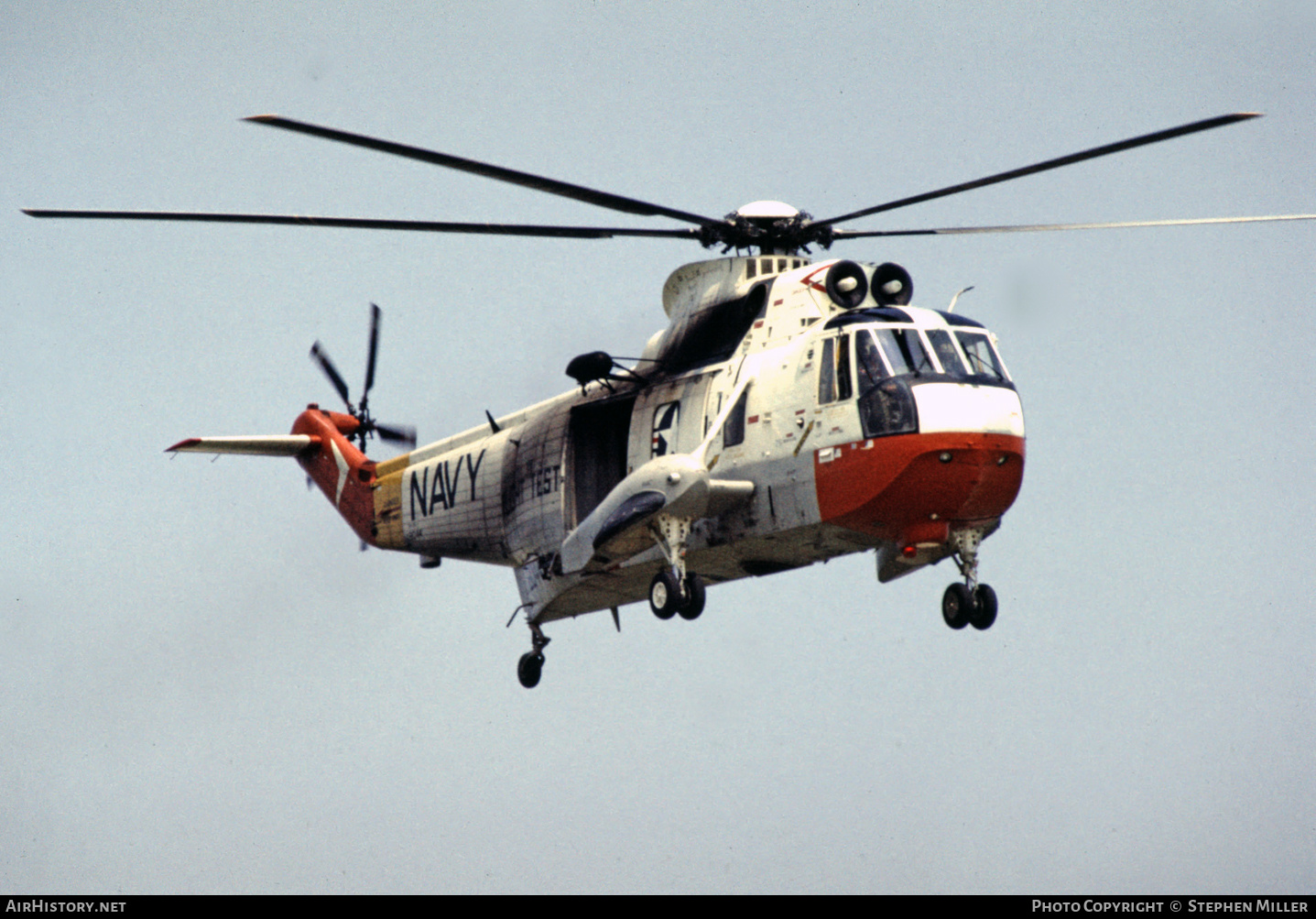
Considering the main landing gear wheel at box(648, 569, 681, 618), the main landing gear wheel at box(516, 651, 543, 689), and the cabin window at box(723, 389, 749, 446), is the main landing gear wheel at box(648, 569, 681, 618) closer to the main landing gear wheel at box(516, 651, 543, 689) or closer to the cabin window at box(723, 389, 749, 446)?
the cabin window at box(723, 389, 749, 446)

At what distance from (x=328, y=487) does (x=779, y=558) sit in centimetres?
1276

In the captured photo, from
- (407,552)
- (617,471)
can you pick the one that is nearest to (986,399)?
(617,471)

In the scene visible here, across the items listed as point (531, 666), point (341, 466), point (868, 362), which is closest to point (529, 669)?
point (531, 666)

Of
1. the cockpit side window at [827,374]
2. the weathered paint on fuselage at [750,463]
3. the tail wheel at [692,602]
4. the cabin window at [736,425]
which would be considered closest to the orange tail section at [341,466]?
the weathered paint on fuselage at [750,463]

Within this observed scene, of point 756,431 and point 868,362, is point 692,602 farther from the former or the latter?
point 868,362

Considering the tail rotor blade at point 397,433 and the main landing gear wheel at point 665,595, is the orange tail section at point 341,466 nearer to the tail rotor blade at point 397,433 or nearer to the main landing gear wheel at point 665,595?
the tail rotor blade at point 397,433

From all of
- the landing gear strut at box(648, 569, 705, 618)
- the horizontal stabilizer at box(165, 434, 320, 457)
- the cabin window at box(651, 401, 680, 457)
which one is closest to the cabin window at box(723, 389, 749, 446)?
the cabin window at box(651, 401, 680, 457)

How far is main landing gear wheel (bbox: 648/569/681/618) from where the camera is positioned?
81.4 ft

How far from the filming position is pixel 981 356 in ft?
78.9

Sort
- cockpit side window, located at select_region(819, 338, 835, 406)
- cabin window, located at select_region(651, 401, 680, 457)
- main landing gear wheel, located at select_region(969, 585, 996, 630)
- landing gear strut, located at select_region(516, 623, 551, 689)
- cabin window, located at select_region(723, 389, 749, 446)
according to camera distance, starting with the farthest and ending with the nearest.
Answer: landing gear strut, located at select_region(516, 623, 551, 689) < cabin window, located at select_region(651, 401, 680, 457) < cabin window, located at select_region(723, 389, 749, 446) < main landing gear wheel, located at select_region(969, 585, 996, 630) < cockpit side window, located at select_region(819, 338, 835, 406)

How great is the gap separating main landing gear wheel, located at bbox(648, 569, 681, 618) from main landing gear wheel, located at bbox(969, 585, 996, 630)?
4150 mm
